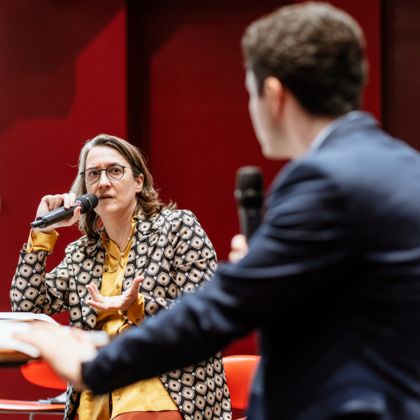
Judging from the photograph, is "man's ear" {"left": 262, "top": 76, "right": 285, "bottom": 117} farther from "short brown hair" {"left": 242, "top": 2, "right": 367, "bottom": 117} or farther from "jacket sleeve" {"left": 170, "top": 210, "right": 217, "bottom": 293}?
"jacket sleeve" {"left": 170, "top": 210, "right": 217, "bottom": 293}

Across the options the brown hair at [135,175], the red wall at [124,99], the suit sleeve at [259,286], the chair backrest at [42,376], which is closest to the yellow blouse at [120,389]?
the brown hair at [135,175]

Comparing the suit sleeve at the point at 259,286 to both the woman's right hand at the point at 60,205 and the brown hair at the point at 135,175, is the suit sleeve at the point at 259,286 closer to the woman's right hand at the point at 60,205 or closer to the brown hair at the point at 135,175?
the woman's right hand at the point at 60,205

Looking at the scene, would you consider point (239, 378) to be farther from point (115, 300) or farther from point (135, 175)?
point (115, 300)

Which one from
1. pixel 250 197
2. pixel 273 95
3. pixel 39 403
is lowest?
pixel 39 403

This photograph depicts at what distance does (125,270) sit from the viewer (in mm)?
A: 3443

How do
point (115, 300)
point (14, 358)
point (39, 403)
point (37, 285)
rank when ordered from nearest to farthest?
point (14, 358)
point (115, 300)
point (37, 285)
point (39, 403)

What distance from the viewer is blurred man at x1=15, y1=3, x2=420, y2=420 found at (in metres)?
1.37

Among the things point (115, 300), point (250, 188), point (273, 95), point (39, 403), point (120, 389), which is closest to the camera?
point (273, 95)

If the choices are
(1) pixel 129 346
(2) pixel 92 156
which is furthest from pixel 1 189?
(1) pixel 129 346

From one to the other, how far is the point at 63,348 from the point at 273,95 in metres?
0.55

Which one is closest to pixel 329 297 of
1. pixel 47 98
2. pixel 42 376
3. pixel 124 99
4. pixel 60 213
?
pixel 60 213

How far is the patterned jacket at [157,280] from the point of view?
10.9 feet

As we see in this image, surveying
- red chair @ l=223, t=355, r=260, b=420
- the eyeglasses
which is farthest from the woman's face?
red chair @ l=223, t=355, r=260, b=420

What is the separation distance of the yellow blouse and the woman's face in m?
0.10
